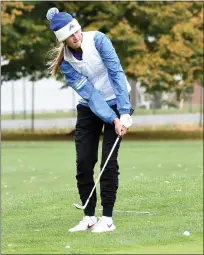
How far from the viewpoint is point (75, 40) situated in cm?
787

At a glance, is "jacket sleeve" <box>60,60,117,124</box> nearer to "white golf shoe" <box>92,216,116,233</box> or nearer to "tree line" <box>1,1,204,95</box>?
"white golf shoe" <box>92,216,116,233</box>

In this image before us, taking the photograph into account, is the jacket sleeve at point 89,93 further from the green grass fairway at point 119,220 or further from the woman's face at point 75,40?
the green grass fairway at point 119,220

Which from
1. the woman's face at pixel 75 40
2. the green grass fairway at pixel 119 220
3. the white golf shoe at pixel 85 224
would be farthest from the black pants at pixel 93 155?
the woman's face at pixel 75 40

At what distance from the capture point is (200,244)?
6832mm

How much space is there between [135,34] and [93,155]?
24.9 m

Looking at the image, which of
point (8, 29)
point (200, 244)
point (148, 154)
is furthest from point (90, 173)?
point (8, 29)

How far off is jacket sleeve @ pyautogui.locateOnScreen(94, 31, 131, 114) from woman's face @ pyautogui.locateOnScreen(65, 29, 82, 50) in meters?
0.15

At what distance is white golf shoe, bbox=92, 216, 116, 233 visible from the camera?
7904 millimetres

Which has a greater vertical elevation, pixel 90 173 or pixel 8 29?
pixel 8 29

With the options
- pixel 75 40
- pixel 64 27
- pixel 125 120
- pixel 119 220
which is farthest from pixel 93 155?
pixel 64 27

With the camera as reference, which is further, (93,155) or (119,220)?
(119,220)

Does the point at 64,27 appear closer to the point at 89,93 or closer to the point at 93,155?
the point at 89,93

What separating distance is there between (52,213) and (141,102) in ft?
210

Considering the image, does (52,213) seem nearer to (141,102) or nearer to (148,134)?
(148,134)
